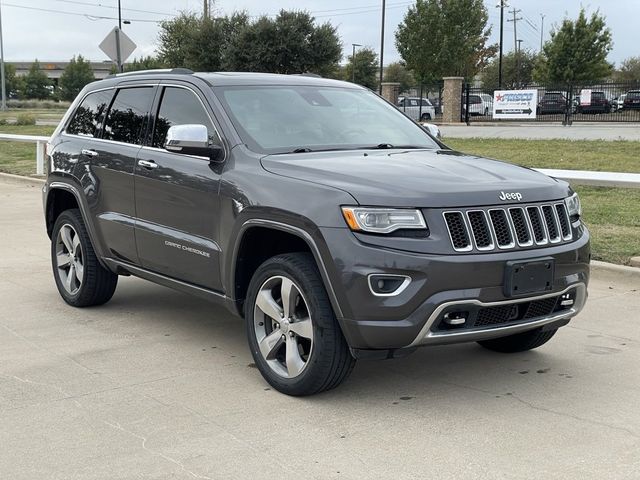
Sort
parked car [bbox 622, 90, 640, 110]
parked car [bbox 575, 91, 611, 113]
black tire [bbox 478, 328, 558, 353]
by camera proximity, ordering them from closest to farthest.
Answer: black tire [bbox 478, 328, 558, 353], parked car [bbox 575, 91, 611, 113], parked car [bbox 622, 90, 640, 110]

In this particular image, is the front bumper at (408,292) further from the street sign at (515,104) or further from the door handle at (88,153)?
the street sign at (515,104)

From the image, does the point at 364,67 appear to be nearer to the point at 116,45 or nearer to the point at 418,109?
the point at 418,109

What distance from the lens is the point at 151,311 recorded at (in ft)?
21.8

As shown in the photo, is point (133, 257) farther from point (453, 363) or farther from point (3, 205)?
point (3, 205)

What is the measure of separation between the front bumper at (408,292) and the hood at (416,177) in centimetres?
27

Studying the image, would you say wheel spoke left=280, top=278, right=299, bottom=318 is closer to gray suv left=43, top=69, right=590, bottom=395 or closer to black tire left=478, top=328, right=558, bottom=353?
gray suv left=43, top=69, right=590, bottom=395

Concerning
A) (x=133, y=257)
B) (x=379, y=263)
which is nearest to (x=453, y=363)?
(x=379, y=263)

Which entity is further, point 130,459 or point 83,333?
point 83,333

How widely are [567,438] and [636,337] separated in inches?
84.4

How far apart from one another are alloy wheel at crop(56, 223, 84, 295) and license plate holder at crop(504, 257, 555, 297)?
145 inches

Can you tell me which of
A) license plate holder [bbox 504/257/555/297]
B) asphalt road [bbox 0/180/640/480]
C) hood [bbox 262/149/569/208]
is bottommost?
asphalt road [bbox 0/180/640/480]

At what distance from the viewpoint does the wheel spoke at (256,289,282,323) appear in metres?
4.57

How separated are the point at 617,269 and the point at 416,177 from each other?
4.03 metres

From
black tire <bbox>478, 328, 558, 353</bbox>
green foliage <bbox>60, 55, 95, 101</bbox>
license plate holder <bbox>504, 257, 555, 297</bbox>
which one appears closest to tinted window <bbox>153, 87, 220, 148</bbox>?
license plate holder <bbox>504, 257, 555, 297</bbox>
